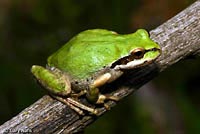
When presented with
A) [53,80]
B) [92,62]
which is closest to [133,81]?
[92,62]

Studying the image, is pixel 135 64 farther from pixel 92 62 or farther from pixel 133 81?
pixel 92 62

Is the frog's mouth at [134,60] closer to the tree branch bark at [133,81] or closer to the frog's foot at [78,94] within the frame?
the tree branch bark at [133,81]

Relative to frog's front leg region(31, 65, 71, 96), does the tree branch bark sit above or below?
below

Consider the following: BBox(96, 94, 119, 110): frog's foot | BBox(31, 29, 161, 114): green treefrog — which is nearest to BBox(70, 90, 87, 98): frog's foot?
BBox(31, 29, 161, 114): green treefrog

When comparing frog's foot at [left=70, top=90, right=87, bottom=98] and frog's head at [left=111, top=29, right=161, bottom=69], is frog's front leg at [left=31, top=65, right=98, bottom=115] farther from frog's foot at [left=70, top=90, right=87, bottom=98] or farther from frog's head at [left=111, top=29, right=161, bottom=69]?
frog's head at [left=111, top=29, right=161, bottom=69]

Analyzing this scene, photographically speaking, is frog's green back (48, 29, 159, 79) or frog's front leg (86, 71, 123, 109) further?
frog's green back (48, 29, 159, 79)

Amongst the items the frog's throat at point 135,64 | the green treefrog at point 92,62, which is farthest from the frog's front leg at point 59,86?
the frog's throat at point 135,64

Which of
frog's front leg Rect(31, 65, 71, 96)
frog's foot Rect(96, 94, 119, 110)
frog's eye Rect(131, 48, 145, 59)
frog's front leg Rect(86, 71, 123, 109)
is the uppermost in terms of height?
frog's front leg Rect(31, 65, 71, 96)

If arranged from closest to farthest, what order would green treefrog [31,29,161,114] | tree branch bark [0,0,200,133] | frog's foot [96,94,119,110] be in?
tree branch bark [0,0,200,133]
frog's foot [96,94,119,110]
green treefrog [31,29,161,114]
